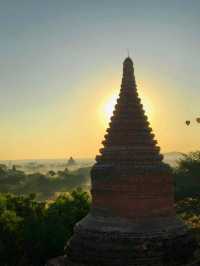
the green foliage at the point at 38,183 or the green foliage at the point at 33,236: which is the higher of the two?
the green foliage at the point at 38,183

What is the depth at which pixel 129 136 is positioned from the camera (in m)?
17.5

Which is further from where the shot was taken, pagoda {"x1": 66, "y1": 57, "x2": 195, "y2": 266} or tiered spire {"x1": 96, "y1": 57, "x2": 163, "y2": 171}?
tiered spire {"x1": 96, "y1": 57, "x2": 163, "y2": 171}

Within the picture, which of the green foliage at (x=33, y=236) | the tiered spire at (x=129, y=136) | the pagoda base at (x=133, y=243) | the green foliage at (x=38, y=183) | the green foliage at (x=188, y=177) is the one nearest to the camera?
the pagoda base at (x=133, y=243)

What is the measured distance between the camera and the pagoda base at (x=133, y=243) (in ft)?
52.9

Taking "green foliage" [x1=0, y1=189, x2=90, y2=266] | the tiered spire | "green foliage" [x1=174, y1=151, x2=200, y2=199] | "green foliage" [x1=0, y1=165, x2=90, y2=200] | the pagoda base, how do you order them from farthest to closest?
"green foliage" [x1=0, y1=165, x2=90, y2=200]
"green foliage" [x1=174, y1=151, x2=200, y2=199]
"green foliage" [x1=0, y1=189, x2=90, y2=266]
the tiered spire
the pagoda base

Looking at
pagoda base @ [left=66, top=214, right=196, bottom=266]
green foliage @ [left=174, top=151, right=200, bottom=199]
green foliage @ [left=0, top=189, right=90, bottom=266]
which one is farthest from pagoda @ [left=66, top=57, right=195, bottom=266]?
green foliage @ [left=174, top=151, right=200, bottom=199]

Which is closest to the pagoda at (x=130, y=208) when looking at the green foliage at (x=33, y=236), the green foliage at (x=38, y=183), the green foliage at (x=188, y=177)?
the green foliage at (x=33, y=236)

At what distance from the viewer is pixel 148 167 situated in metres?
17.1

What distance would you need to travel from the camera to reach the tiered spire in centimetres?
1731

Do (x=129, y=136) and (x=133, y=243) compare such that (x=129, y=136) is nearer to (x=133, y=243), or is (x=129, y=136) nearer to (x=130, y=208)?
(x=130, y=208)

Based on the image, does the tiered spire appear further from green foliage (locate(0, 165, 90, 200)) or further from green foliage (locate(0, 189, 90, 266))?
green foliage (locate(0, 165, 90, 200))

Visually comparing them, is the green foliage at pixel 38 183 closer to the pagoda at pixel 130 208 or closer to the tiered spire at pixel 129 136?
the tiered spire at pixel 129 136

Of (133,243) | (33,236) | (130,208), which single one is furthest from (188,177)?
(133,243)

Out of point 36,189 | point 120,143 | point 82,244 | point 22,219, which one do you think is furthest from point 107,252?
point 36,189
